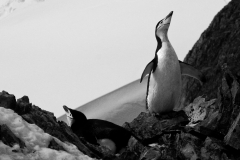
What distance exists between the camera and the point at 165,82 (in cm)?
424

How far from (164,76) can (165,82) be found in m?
0.06

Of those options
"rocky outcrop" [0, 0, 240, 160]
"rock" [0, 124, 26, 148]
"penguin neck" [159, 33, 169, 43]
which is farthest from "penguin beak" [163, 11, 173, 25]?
"rock" [0, 124, 26, 148]

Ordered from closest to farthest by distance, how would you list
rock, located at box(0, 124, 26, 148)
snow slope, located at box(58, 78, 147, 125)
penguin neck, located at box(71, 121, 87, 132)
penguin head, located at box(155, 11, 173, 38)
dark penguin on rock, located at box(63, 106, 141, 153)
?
rock, located at box(0, 124, 26, 148), dark penguin on rock, located at box(63, 106, 141, 153), penguin neck, located at box(71, 121, 87, 132), penguin head, located at box(155, 11, 173, 38), snow slope, located at box(58, 78, 147, 125)

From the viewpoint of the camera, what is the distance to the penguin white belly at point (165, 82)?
4203 mm

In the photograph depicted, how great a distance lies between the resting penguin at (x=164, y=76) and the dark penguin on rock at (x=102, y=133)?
784 mm

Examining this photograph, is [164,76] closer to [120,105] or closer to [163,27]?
[163,27]

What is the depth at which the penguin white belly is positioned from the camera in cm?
420

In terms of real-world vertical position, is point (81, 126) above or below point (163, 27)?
below

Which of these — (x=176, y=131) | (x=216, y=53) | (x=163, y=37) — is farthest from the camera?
(x=216, y=53)

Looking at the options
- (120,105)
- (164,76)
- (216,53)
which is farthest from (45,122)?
(120,105)

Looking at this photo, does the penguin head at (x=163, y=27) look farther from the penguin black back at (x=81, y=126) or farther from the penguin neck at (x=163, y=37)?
the penguin black back at (x=81, y=126)

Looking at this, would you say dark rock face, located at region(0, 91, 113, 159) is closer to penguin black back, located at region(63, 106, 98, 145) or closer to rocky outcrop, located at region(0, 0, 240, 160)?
rocky outcrop, located at region(0, 0, 240, 160)

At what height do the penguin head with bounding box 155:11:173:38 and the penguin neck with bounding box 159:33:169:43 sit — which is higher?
the penguin head with bounding box 155:11:173:38

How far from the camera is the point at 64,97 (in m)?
9.06
